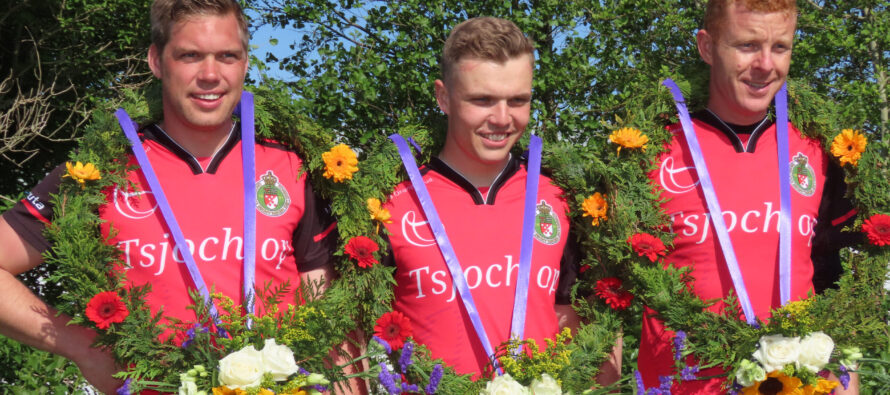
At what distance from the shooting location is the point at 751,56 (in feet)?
13.8

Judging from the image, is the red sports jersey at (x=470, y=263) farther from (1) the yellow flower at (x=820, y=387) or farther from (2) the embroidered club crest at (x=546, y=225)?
(1) the yellow flower at (x=820, y=387)

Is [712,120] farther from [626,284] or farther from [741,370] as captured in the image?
[741,370]

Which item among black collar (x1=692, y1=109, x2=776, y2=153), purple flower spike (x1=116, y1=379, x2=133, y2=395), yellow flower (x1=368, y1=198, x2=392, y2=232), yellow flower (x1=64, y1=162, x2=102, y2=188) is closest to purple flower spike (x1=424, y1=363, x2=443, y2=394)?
yellow flower (x1=368, y1=198, x2=392, y2=232)

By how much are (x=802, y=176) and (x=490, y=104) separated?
1600 millimetres

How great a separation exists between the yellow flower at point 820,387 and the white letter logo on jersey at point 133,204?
2985 millimetres

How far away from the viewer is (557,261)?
4312 mm

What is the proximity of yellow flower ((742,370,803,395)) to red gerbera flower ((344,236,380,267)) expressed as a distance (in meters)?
1.78

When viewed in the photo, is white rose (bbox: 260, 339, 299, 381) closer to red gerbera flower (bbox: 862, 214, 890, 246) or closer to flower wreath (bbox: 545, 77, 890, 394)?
flower wreath (bbox: 545, 77, 890, 394)

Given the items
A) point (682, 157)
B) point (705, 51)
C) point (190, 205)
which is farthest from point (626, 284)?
point (190, 205)

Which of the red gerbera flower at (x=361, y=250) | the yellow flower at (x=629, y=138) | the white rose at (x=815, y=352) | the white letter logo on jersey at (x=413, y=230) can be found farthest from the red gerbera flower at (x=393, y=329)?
the white rose at (x=815, y=352)

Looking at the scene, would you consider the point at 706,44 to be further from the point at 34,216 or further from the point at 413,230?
the point at 34,216

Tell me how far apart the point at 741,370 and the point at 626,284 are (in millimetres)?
701

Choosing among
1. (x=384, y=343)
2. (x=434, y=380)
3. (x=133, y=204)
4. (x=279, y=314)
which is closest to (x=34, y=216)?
(x=133, y=204)

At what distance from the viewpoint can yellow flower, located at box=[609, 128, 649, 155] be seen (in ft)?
13.9
